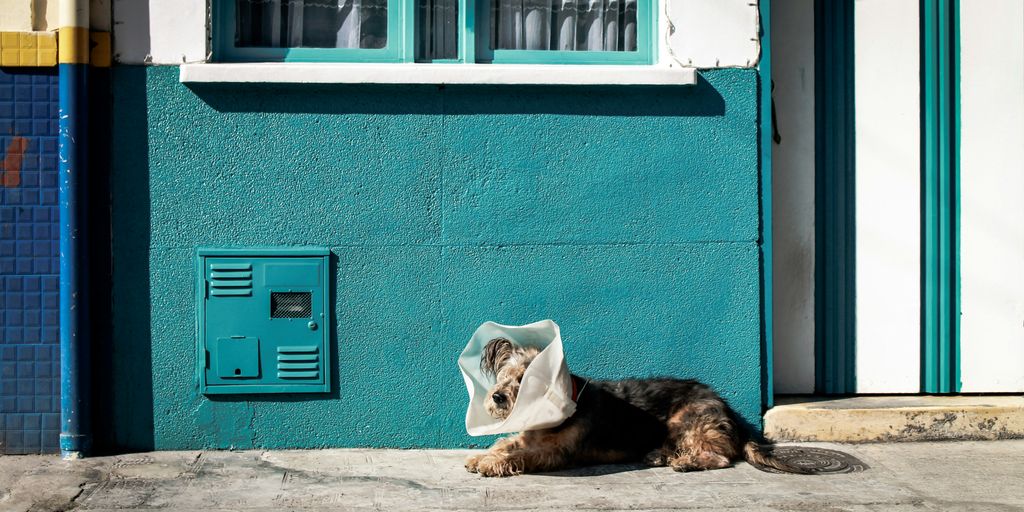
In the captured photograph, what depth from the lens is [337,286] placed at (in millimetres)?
6074

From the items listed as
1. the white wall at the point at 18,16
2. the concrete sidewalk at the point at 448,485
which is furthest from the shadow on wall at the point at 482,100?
the concrete sidewalk at the point at 448,485

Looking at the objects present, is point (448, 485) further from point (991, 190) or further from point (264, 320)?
point (991, 190)

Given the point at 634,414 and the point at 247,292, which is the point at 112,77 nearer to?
the point at 247,292

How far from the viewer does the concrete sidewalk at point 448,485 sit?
5.16 m

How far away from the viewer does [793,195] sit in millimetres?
6625

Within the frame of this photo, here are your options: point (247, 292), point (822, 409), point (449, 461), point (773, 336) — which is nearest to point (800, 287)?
point (773, 336)

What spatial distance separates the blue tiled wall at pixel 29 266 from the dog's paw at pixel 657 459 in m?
3.13

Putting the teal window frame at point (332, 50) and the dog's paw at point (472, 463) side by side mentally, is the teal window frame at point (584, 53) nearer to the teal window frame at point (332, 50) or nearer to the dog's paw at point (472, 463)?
the teal window frame at point (332, 50)

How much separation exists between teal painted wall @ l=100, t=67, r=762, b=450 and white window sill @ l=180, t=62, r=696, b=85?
9 centimetres

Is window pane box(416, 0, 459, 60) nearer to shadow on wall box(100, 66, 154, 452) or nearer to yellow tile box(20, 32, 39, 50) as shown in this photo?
shadow on wall box(100, 66, 154, 452)

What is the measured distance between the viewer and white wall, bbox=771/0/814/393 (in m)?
6.58

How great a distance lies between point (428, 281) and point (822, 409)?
91.3 inches

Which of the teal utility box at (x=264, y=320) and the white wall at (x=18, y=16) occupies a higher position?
the white wall at (x=18, y=16)

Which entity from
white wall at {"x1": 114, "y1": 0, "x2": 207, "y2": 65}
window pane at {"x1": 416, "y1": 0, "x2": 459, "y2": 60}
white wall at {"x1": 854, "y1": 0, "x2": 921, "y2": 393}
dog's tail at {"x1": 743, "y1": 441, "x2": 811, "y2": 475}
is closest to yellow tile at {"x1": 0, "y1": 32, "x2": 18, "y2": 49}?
white wall at {"x1": 114, "y1": 0, "x2": 207, "y2": 65}
